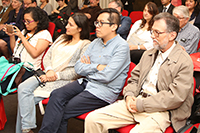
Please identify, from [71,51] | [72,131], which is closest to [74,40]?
[71,51]

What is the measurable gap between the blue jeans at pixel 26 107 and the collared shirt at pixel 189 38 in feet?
6.07

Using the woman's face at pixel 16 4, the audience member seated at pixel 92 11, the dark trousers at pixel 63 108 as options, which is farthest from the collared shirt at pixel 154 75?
the woman's face at pixel 16 4

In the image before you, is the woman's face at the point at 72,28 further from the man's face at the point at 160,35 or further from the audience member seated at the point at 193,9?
the audience member seated at the point at 193,9

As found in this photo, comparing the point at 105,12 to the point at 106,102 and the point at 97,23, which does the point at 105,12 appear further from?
the point at 106,102

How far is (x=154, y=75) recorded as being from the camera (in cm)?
182

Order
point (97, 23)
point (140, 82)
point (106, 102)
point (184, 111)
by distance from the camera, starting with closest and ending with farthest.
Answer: point (184, 111) → point (140, 82) → point (106, 102) → point (97, 23)

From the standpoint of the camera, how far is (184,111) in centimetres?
163

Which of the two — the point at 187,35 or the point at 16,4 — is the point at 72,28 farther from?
the point at 16,4

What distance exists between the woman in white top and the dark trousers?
0.83 metres

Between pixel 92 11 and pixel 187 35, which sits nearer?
pixel 187 35

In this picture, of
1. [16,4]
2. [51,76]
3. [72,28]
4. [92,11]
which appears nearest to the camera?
[51,76]

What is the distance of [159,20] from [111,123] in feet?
2.98

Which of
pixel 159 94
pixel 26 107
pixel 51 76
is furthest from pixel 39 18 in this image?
pixel 159 94

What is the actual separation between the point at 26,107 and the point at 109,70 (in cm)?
91
